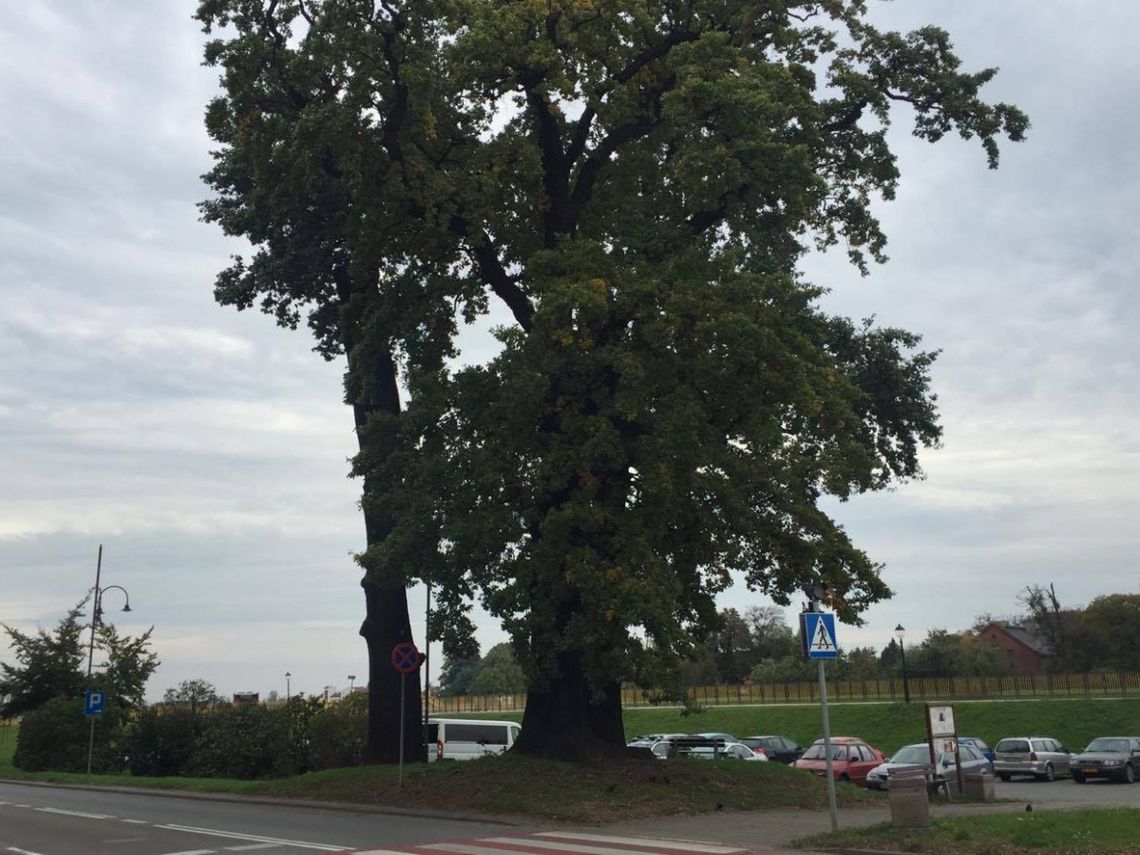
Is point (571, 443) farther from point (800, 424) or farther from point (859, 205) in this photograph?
point (859, 205)

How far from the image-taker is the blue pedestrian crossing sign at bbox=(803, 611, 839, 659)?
561 inches

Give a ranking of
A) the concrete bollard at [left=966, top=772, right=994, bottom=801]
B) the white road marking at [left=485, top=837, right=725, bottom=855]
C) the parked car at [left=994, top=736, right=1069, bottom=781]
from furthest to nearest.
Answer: the parked car at [left=994, top=736, right=1069, bottom=781] < the concrete bollard at [left=966, top=772, right=994, bottom=801] < the white road marking at [left=485, top=837, right=725, bottom=855]

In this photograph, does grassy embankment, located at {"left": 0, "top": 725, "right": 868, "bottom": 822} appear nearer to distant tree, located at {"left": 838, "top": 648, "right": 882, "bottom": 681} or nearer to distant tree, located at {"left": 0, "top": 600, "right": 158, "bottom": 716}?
distant tree, located at {"left": 0, "top": 600, "right": 158, "bottom": 716}

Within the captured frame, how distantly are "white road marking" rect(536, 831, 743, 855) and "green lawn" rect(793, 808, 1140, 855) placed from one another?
120 cm

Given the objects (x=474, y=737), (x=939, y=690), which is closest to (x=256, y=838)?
(x=474, y=737)

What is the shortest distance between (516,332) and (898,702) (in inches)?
1603

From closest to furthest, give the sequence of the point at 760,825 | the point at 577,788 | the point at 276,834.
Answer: the point at 276,834
the point at 760,825
the point at 577,788

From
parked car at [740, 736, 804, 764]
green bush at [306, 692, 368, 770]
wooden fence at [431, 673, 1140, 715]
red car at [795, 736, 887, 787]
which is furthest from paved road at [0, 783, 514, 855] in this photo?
wooden fence at [431, 673, 1140, 715]

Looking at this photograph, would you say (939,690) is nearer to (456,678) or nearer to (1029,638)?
(1029,638)

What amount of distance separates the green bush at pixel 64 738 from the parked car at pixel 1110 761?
3444 centimetres

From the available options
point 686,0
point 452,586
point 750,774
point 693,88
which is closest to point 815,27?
point 686,0

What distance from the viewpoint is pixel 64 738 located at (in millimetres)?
41000

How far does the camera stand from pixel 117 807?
23.0 meters

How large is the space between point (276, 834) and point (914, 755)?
19169 millimetres
